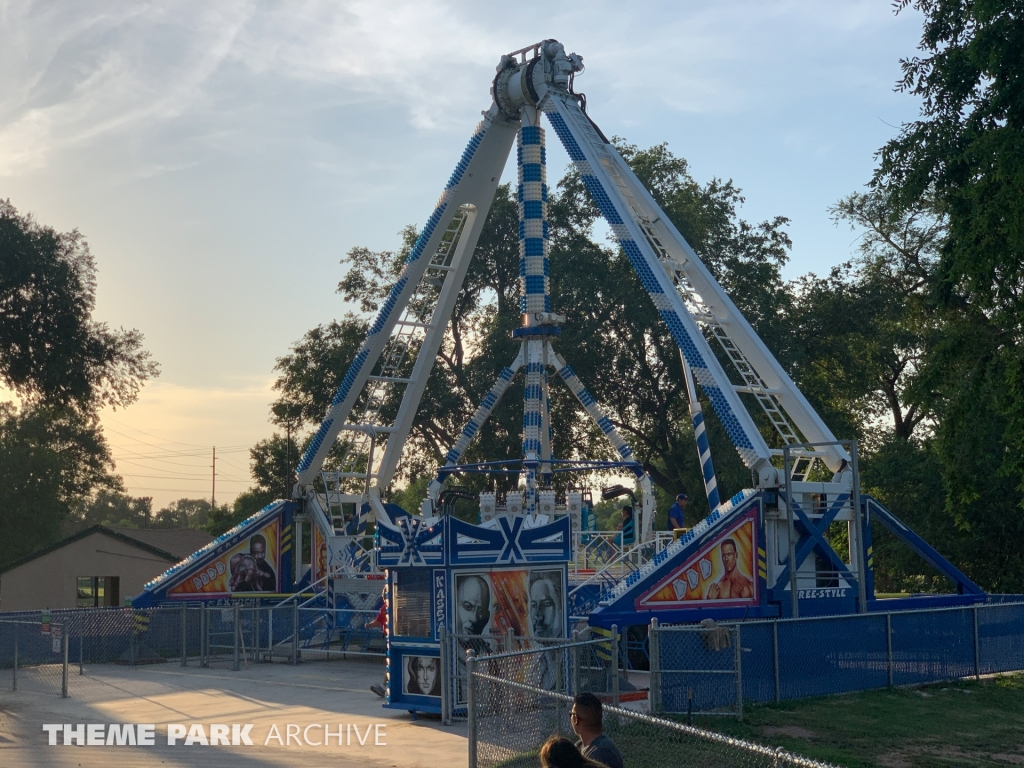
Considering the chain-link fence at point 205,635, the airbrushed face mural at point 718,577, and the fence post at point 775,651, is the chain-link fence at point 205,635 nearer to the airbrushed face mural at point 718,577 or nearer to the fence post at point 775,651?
the airbrushed face mural at point 718,577

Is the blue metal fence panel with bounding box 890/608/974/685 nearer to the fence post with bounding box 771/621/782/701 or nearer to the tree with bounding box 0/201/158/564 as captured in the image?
the fence post with bounding box 771/621/782/701

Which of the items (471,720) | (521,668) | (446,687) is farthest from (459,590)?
(471,720)

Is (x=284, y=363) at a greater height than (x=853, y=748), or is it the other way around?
(x=284, y=363)

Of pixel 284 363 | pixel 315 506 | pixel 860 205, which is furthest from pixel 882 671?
pixel 284 363

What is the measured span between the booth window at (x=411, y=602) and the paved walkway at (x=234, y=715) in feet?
3.66

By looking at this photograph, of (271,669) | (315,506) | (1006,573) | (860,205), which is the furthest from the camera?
(860,205)

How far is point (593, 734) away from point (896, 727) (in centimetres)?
785

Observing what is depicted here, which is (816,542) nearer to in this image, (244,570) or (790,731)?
(790,731)

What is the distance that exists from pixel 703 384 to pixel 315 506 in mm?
12518

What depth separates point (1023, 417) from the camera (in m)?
18.3

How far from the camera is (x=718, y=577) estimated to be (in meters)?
20.5

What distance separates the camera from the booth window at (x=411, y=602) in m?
14.7

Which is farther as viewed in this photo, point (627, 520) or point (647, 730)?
point (627, 520)

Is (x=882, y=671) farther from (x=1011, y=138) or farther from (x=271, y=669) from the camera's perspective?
(x=271, y=669)
